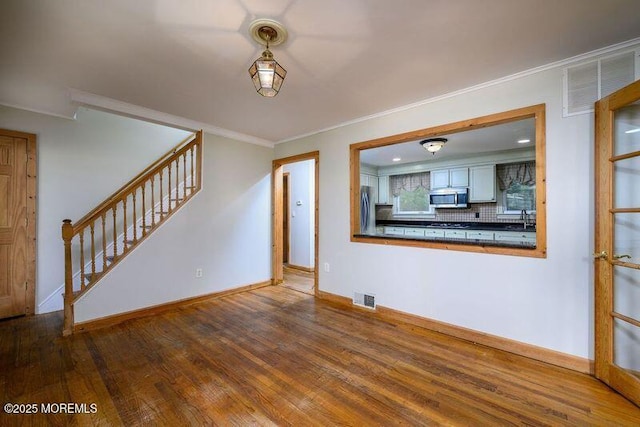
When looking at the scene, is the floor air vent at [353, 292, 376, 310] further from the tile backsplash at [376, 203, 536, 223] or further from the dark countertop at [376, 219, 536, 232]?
the tile backsplash at [376, 203, 536, 223]

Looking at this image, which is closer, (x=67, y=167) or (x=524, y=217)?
(x=67, y=167)

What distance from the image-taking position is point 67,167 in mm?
3533

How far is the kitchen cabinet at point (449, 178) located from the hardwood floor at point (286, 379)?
4.00 metres

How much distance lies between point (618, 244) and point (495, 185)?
12.5 feet

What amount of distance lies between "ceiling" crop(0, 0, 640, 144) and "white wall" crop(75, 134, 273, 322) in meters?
1.36

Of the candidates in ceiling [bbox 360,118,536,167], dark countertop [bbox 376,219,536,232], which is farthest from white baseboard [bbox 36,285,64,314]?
dark countertop [bbox 376,219,536,232]

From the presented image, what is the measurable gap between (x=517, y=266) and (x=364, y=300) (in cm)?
172

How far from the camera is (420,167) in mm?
6508

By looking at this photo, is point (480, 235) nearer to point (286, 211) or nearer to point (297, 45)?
point (286, 211)

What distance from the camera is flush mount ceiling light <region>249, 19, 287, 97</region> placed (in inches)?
66.9

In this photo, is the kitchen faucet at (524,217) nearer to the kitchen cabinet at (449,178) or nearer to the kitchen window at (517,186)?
the kitchen window at (517,186)

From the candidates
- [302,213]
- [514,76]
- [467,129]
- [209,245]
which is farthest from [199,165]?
[514,76]

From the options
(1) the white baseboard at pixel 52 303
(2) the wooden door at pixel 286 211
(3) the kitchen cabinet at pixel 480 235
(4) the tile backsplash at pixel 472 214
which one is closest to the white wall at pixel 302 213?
(2) the wooden door at pixel 286 211

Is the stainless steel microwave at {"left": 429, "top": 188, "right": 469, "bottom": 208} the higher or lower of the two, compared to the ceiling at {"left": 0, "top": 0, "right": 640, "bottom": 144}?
lower
